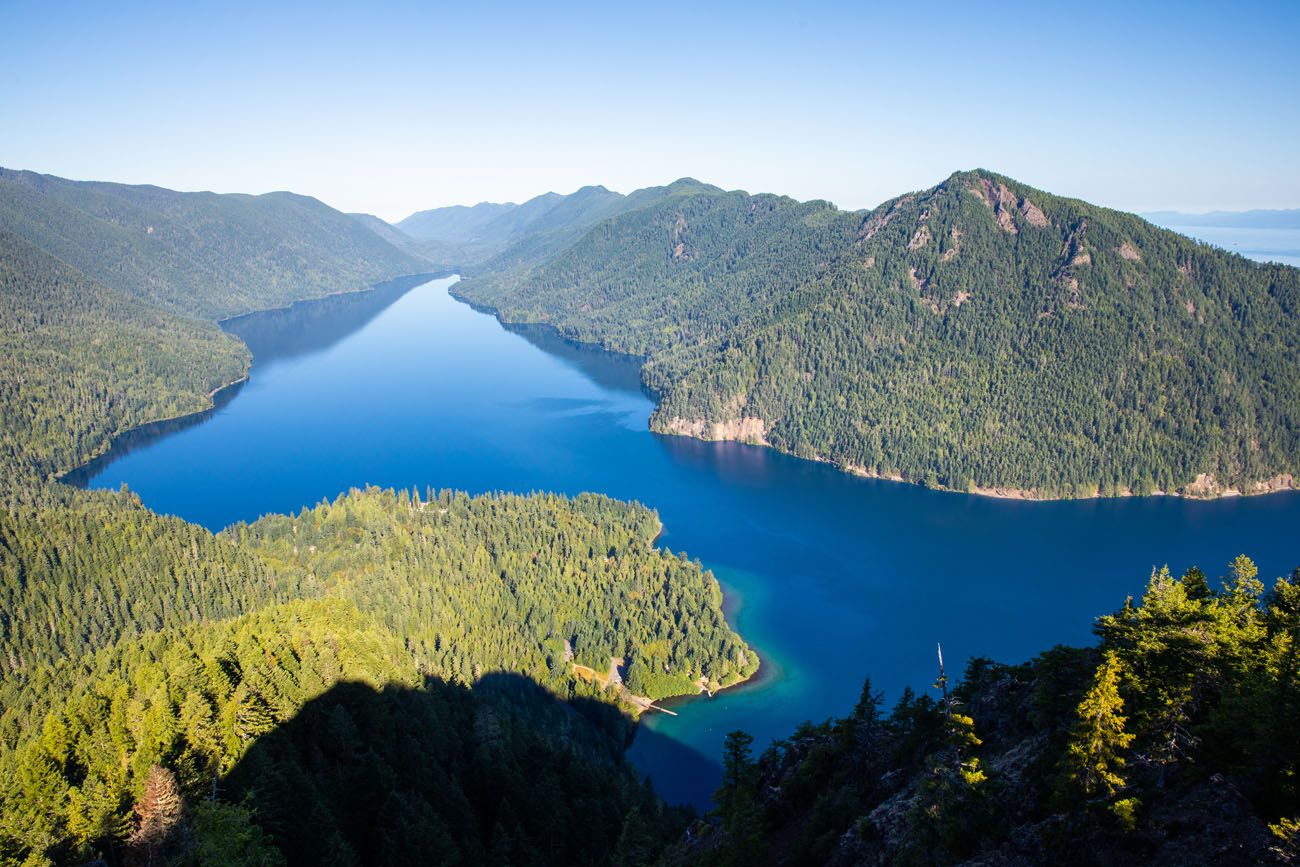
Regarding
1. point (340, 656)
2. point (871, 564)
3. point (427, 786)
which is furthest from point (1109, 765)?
point (871, 564)

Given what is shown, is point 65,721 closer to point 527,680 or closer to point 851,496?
point 527,680

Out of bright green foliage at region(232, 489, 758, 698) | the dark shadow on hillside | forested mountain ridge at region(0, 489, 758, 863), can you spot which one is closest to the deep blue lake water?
forested mountain ridge at region(0, 489, 758, 863)

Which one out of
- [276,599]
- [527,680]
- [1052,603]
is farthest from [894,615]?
[276,599]

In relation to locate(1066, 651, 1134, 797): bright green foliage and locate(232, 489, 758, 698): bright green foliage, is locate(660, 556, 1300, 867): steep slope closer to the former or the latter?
locate(1066, 651, 1134, 797): bright green foliage

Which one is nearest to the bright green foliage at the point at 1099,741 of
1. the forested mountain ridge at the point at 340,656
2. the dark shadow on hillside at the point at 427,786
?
the forested mountain ridge at the point at 340,656

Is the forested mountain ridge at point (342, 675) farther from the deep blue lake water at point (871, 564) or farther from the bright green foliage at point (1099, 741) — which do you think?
the bright green foliage at point (1099, 741)
